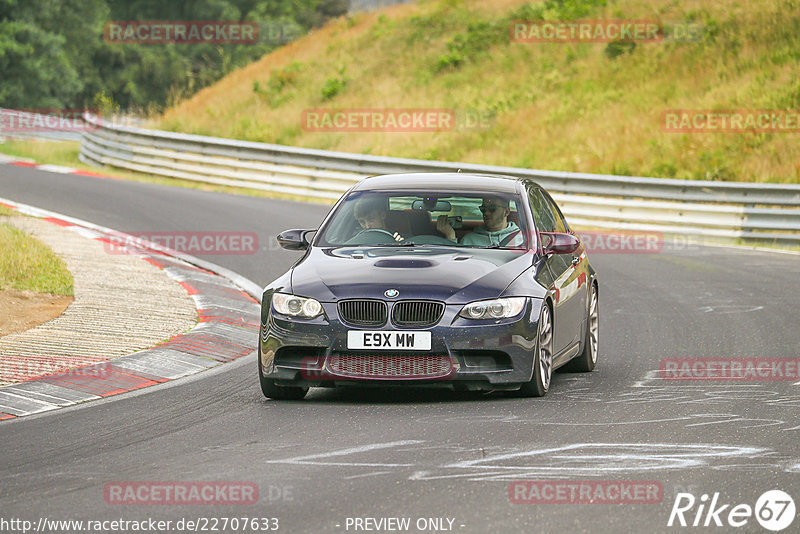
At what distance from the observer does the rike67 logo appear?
18.4 ft

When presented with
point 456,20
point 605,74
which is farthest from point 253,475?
point 456,20

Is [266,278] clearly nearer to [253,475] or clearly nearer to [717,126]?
[253,475]

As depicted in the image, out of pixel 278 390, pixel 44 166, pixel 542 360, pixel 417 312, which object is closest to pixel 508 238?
pixel 542 360

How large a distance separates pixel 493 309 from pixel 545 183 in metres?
16.1

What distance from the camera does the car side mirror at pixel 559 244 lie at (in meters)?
9.48

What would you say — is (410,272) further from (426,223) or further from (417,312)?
(426,223)

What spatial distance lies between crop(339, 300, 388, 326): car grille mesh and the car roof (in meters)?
1.69

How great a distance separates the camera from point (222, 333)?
1177 centimetres

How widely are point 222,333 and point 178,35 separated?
232 feet

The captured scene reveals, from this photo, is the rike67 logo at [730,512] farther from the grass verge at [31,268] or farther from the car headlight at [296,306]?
the grass verge at [31,268]

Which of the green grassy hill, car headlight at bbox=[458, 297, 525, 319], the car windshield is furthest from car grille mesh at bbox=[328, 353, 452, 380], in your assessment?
the green grassy hill

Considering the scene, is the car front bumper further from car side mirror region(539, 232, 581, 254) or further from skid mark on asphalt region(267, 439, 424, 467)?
skid mark on asphalt region(267, 439, 424, 467)

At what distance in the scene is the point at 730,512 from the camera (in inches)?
227

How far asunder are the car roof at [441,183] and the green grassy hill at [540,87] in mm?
16322
